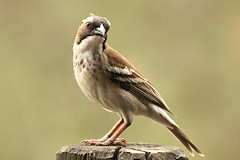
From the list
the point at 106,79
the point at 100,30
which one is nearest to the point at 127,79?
the point at 106,79

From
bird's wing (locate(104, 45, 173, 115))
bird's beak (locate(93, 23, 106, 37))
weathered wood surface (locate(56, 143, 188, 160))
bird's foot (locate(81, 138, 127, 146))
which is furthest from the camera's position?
bird's wing (locate(104, 45, 173, 115))

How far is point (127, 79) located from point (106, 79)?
0.33 metres

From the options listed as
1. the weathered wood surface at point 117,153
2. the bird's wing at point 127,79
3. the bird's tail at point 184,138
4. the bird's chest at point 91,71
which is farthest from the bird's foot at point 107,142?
the bird's tail at point 184,138

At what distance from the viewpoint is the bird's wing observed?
506cm

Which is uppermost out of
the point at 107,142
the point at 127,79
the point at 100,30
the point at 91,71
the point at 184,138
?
the point at 100,30

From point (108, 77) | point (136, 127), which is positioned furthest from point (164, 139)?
point (108, 77)

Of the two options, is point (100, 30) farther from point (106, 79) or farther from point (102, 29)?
point (106, 79)

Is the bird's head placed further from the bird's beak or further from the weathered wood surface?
the weathered wood surface

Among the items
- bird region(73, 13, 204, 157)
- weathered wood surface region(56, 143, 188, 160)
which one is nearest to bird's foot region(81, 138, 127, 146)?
bird region(73, 13, 204, 157)

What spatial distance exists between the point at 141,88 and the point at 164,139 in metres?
3.45

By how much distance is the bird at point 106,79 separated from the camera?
4.91 m

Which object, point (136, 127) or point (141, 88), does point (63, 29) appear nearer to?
point (136, 127)

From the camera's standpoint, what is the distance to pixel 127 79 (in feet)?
17.0

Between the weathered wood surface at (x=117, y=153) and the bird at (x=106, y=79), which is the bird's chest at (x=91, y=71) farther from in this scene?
the weathered wood surface at (x=117, y=153)
